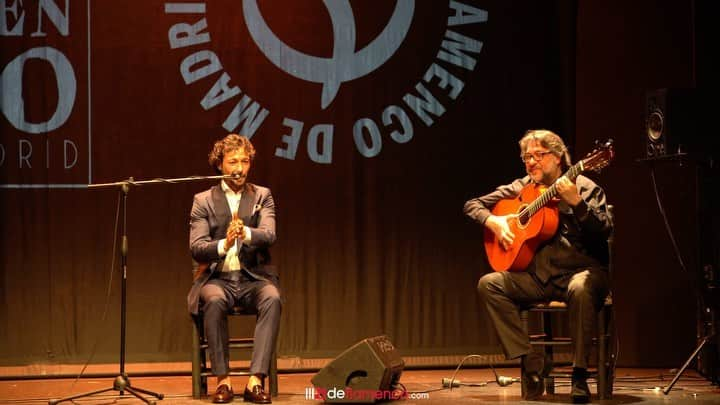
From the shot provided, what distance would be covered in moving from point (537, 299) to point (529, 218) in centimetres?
40

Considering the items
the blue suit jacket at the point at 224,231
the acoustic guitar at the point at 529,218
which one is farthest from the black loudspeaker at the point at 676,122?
the blue suit jacket at the point at 224,231

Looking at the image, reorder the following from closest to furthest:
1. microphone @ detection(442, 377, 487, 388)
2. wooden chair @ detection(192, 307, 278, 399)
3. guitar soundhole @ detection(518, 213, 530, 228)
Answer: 1. guitar soundhole @ detection(518, 213, 530, 228)
2. wooden chair @ detection(192, 307, 278, 399)
3. microphone @ detection(442, 377, 487, 388)

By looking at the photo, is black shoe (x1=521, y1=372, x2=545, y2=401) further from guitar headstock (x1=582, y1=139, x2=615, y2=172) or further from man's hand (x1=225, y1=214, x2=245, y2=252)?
man's hand (x1=225, y1=214, x2=245, y2=252)

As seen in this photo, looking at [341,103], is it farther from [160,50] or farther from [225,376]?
[225,376]

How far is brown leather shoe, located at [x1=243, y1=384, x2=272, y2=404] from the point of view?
452 centimetres

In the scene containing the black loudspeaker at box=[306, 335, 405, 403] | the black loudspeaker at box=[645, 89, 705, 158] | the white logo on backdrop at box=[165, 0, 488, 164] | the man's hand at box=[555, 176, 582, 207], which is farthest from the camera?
the white logo on backdrop at box=[165, 0, 488, 164]

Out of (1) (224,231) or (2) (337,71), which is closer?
(1) (224,231)

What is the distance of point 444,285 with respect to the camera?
617cm

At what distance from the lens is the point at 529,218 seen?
4.62 m

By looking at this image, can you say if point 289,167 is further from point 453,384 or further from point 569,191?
Result: point 569,191

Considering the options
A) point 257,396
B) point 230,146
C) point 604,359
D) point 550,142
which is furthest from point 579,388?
point 230,146

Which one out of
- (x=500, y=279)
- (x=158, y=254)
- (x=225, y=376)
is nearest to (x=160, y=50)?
(x=158, y=254)
